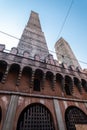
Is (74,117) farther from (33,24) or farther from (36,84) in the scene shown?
(33,24)

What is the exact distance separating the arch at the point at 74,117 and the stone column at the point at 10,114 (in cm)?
365

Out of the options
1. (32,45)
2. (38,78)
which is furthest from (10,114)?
(32,45)

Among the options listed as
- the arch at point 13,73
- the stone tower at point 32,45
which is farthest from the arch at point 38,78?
the stone tower at point 32,45

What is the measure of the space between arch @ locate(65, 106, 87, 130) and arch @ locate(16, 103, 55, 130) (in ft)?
4.17

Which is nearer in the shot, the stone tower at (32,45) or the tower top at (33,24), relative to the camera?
the stone tower at (32,45)

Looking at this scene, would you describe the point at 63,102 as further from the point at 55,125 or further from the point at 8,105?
the point at 8,105

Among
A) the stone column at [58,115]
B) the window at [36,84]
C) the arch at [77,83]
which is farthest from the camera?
the arch at [77,83]

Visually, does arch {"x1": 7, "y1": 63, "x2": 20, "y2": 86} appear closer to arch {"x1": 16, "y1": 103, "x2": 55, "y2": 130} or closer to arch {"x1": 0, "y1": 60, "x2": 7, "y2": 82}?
arch {"x1": 0, "y1": 60, "x2": 7, "y2": 82}

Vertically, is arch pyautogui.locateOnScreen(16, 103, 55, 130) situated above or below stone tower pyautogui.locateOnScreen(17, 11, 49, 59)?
below

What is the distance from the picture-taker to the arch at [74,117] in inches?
269

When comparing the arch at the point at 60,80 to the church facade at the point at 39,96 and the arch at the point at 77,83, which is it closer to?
the church facade at the point at 39,96

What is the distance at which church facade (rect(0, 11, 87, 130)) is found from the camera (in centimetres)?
608

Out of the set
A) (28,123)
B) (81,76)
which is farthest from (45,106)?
(81,76)

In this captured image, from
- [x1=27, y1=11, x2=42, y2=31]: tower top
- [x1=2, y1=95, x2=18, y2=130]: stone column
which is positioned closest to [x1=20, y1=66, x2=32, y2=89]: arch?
[x1=2, y1=95, x2=18, y2=130]: stone column
